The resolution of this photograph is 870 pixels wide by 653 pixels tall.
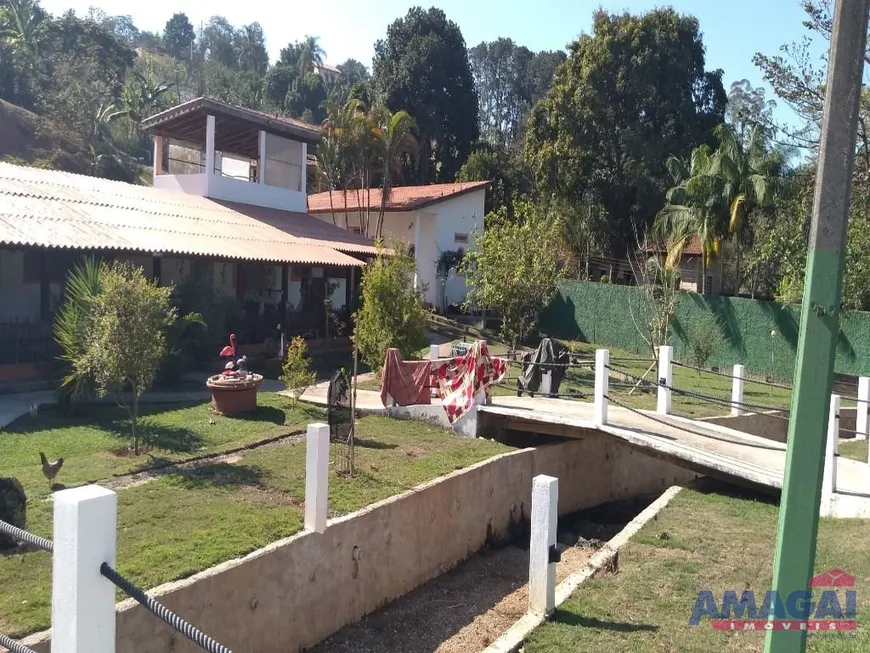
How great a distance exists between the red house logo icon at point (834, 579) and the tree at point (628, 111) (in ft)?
84.0

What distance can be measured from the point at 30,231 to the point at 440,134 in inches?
1197

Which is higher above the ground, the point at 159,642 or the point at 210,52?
the point at 210,52

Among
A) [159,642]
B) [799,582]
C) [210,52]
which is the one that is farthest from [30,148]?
[210,52]

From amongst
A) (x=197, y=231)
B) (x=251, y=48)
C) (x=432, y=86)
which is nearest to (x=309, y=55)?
(x=251, y=48)

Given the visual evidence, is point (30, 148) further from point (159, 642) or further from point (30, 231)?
point (159, 642)

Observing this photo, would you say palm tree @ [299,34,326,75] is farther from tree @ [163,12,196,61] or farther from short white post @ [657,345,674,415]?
short white post @ [657,345,674,415]

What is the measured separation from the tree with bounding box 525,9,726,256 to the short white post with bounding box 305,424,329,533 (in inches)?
1009

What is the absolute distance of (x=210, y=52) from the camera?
4011 inches

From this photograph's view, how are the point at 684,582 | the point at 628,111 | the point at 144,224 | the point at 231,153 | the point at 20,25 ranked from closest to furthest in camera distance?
the point at 684,582 → the point at 144,224 → the point at 231,153 → the point at 628,111 → the point at 20,25

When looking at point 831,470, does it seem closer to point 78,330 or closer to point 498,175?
point 78,330

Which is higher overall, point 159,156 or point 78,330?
point 159,156

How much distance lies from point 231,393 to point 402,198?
1904 centimetres

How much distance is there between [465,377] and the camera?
1234 cm

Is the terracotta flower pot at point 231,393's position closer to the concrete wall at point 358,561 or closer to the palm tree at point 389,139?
the concrete wall at point 358,561
